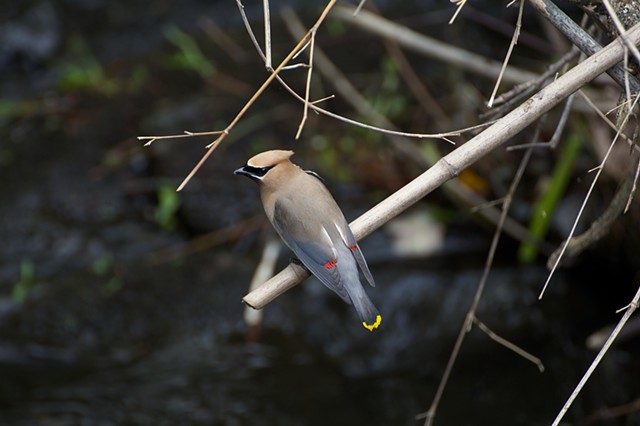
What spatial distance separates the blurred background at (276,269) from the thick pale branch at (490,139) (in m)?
2.36

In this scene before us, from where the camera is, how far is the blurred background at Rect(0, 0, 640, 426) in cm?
514

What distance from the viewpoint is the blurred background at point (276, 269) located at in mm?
5145

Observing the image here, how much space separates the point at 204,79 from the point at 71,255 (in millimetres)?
1953

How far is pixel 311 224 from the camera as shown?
3.20 m

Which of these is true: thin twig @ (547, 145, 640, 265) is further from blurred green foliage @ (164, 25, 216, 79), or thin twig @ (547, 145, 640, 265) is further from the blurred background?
blurred green foliage @ (164, 25, 216, 79)

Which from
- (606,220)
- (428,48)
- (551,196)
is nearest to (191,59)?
(428,48)

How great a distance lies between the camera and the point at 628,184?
262cm

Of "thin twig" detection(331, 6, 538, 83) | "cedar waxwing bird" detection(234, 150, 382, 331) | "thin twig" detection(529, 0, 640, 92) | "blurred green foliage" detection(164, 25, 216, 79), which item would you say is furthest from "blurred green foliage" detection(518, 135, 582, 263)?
"blurred green foliage" detection(164, 25, 216, 79)

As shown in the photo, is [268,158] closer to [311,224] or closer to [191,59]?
[311,224]

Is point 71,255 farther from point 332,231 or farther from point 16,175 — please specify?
point 332,231

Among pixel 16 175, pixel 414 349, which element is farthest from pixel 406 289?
pixel 16 175

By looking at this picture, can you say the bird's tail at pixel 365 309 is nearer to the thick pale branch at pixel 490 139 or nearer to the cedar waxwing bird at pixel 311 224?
the cedar waxwing bird at pixel 311 224

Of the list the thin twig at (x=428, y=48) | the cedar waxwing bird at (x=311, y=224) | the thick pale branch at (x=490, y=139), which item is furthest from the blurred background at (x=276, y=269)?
the thick pale branch at (x=490, y=139)

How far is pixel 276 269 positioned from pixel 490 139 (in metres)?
3.55
